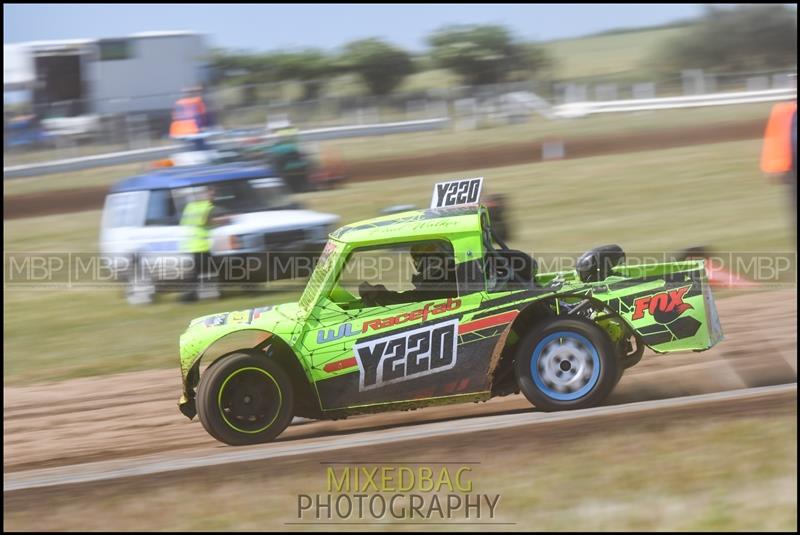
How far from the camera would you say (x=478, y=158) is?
21.8 metres

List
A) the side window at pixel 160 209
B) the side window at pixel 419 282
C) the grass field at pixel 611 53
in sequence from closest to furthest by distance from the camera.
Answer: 1. the side window at pixel 419 282
2. the side window at pixel 160 209
3. the grass field at pixel 611 53

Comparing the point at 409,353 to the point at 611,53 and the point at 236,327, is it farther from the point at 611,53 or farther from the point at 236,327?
the point at 611,53

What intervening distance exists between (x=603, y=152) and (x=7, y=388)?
14965 millimetres

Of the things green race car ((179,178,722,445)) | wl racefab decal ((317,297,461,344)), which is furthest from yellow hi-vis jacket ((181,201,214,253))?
wl racefab decal ((317,297,461,344))

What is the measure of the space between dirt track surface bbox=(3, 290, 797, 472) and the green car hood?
0.71m

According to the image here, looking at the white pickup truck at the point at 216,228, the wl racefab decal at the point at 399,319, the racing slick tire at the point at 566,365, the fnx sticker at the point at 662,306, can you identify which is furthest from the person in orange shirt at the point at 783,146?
the white pickup truck at the point at 216,228

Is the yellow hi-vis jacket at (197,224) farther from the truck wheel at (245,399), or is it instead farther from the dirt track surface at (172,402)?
the truck wheel at (245,399)

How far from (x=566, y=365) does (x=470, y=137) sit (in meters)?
18.4

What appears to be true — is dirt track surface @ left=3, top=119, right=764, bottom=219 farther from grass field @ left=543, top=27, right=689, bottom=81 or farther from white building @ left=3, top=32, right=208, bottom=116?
grass field @ left=543, top=27, right=689, bottom=81

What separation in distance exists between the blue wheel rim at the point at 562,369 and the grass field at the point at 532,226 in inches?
195

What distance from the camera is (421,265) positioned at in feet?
21.7

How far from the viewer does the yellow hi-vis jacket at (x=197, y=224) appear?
11.8 metres

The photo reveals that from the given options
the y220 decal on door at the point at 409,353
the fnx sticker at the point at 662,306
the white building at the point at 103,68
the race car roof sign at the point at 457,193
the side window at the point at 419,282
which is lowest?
the y220 decal on door at the point at 409,353

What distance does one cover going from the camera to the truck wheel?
633 cm
